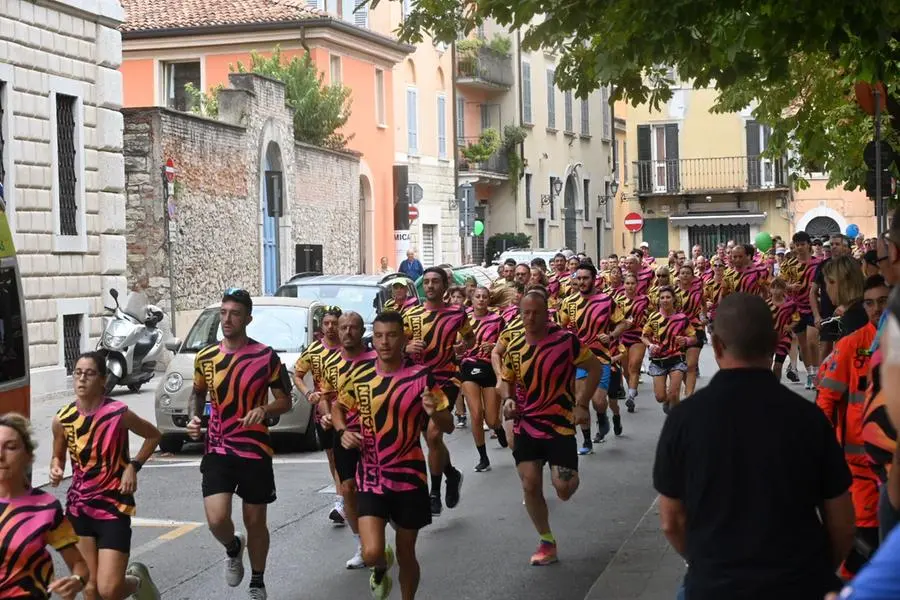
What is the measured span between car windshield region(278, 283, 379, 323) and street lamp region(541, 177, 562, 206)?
125 ft

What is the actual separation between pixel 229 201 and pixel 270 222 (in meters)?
2.95

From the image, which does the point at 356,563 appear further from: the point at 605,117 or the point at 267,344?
the point at 605,117

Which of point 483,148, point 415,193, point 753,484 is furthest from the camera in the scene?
point 483,148

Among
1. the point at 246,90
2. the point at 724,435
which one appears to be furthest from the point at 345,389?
the point at 246,90

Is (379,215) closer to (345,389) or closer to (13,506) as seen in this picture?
(345,389)

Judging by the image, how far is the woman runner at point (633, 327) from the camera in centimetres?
1895

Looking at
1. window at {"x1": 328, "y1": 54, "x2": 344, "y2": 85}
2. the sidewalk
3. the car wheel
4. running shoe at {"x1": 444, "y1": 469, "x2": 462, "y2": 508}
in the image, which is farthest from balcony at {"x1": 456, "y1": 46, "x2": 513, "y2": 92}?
the sidewalk

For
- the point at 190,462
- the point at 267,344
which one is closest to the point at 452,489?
the point at 190,462

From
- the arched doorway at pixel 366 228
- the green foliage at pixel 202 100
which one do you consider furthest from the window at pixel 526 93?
the green foliage at pixel 202 100

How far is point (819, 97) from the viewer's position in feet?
69.7

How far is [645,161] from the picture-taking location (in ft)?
208

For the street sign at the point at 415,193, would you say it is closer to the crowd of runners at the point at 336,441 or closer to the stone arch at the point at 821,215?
the stone arch at the point at 821,215

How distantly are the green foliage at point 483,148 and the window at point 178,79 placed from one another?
1352 cm

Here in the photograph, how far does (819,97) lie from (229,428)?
14.0 m
